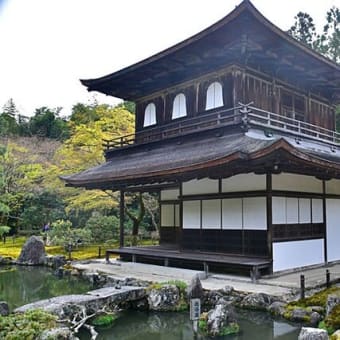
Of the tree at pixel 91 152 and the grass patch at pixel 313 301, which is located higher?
the tree at pixel 91 152

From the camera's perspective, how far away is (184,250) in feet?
40.0

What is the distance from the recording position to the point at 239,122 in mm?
10992

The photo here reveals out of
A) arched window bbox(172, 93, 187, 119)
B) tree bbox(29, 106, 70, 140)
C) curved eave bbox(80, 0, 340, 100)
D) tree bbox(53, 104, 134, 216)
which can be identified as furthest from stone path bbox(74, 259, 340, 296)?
tree bbox(29, 106, 70, 140)

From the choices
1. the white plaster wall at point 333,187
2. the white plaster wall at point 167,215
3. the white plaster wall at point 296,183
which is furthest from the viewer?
the white plaster wall at point 167,215

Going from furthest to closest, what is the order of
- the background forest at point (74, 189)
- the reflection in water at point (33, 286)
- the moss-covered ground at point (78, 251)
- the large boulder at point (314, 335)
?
the background forest at point (74, 189), the moss-covered ground at point (78, 251), the reflection in water at point (33, 286), the large boulder at point (314, 335)

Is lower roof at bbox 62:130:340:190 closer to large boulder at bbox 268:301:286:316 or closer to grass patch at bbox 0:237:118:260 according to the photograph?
large boulder at bbox 268:301:286:316

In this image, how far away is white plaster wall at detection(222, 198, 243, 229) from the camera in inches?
429

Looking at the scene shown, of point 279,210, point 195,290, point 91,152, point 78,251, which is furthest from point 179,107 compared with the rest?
point 78,251

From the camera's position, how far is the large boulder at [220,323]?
6336 mm

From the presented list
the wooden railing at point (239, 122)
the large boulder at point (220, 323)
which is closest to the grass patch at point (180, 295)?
the large boulder at point (220, 323)

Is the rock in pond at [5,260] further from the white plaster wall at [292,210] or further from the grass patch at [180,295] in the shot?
the white plaster wall at [292,210]

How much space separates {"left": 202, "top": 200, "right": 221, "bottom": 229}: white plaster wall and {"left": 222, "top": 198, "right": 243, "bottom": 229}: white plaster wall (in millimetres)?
190

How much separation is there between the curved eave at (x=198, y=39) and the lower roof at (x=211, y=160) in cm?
258

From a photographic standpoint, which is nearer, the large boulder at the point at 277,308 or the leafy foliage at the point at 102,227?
the large boulder at the point at 277,308
